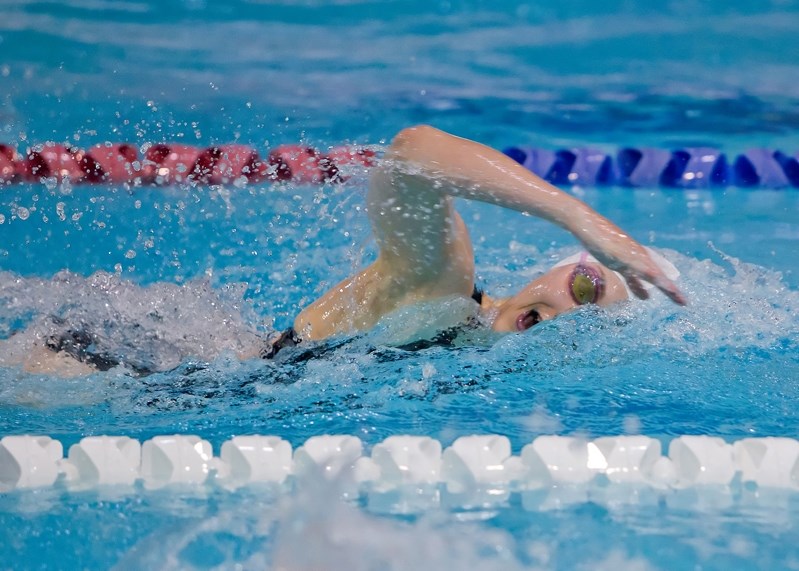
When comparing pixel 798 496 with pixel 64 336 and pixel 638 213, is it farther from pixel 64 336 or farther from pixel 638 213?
pixel 638 213

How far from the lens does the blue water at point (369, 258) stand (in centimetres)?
145

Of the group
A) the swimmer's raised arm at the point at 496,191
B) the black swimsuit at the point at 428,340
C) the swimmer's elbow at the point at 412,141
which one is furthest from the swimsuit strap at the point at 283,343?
the swimmer's elbow at the point at 412,141

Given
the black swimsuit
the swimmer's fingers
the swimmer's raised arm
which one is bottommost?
the black swimsuit

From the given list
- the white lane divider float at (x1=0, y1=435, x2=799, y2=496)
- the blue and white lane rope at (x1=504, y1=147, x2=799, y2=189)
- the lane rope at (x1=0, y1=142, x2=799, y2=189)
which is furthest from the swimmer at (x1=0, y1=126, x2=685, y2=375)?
the blue and white lane rope at (x1=504, y1=147, x2=799, y2=189)

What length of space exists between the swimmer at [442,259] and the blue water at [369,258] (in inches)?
2.9

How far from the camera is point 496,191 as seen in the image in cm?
175

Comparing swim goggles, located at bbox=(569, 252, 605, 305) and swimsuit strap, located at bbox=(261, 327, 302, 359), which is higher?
swim goggles, located at bbox=(569, 252, 605, 305)

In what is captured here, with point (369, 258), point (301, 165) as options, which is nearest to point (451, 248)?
point (369, 258)

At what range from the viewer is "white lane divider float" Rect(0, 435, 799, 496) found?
1657 mm

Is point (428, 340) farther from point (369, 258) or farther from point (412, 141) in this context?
point (369, 258)

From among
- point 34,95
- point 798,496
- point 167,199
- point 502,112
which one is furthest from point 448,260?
point 34,95

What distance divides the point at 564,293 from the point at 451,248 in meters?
0.27

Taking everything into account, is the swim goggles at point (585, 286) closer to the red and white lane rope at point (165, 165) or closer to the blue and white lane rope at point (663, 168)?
the red and white lane rope at point (165, 165)

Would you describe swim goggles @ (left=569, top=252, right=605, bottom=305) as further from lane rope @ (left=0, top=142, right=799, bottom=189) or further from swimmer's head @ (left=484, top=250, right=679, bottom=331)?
lane rope @ (left=0, top=142, right=799, bottom=189)
